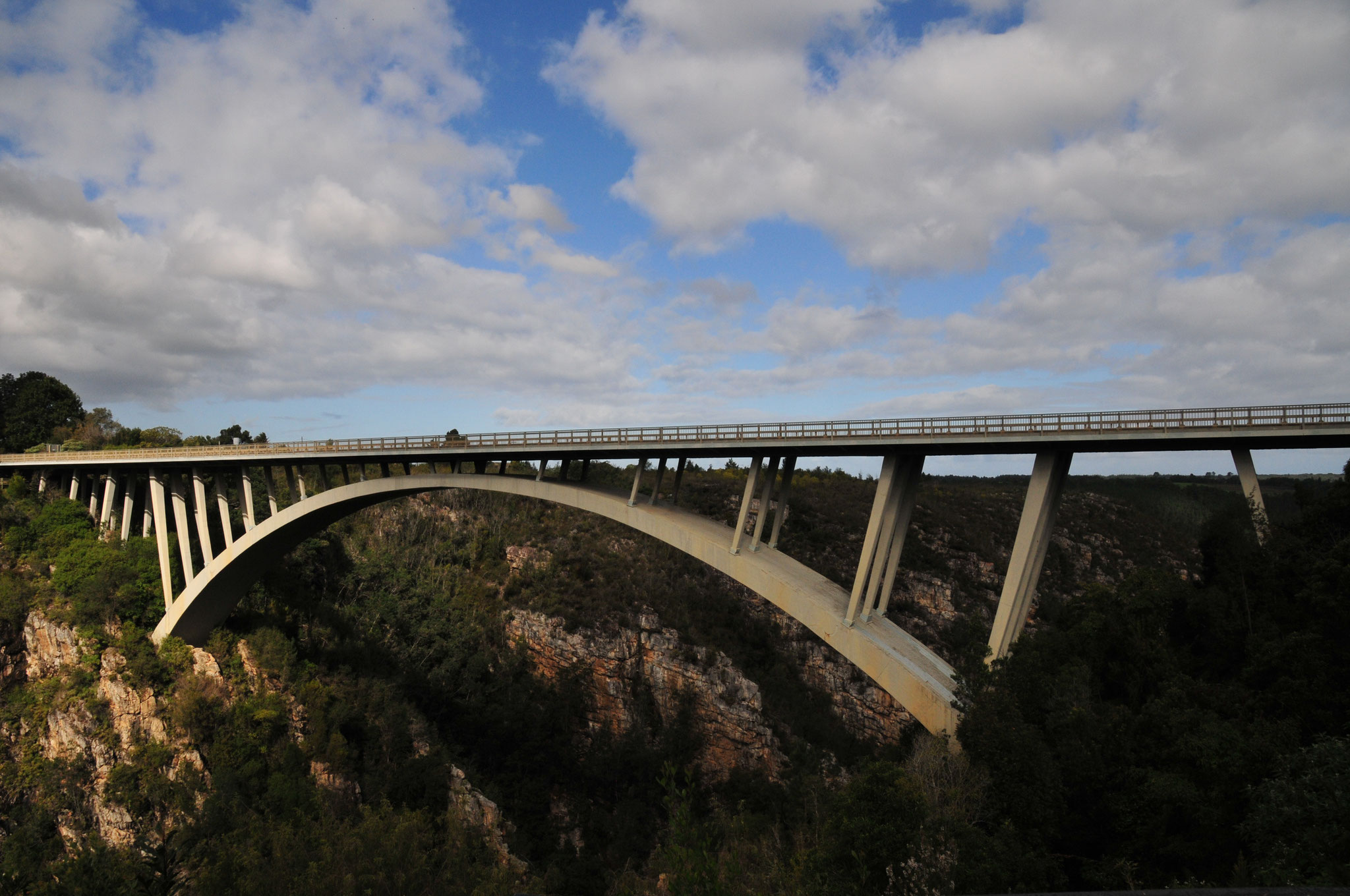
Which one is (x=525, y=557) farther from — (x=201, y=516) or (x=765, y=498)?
(x=765, y=498)

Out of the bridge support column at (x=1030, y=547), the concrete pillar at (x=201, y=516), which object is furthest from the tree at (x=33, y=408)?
the bridge support column at (x=1030, y=547)

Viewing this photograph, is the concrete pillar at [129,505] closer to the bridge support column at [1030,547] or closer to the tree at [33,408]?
the tree at [33,408]

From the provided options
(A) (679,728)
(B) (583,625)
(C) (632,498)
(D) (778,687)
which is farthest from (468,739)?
(C) (632,498)

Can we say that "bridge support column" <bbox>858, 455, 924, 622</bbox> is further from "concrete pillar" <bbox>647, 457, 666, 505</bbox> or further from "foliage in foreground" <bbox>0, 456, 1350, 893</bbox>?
"concrete pillar" <bbox>647, 457, 666, 505</bbox>

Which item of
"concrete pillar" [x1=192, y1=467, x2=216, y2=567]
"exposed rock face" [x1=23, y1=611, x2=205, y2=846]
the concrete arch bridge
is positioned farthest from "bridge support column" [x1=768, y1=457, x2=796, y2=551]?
"exposed rock face" [x1=23, y1=611, x2=205, y2=846]

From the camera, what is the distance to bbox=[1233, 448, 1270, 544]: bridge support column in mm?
15094

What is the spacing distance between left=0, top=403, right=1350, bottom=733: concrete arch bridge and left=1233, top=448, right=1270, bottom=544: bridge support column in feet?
0.16

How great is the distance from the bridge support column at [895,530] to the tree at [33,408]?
69.1 m

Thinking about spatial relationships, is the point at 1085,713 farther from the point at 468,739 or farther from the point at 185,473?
the point at 185,473

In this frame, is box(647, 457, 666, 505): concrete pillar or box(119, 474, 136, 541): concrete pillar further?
box(119, 474, 136, 541): concrete pillar

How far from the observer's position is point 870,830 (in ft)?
42.4

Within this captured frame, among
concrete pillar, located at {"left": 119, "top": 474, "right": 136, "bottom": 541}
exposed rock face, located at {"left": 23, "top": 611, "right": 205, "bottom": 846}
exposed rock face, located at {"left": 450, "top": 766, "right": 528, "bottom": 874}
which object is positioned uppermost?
concrete pillar, located at {"left": 119, "top": 474, "right": 136, "bottom": 541}

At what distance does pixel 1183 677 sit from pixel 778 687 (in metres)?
28.9

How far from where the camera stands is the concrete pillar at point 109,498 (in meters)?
35.2
